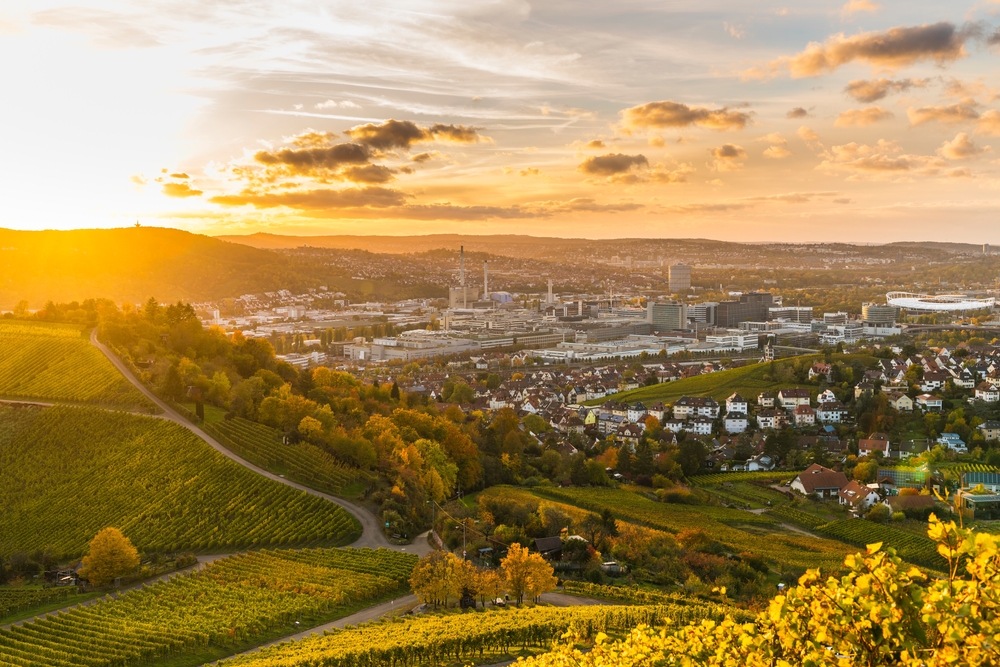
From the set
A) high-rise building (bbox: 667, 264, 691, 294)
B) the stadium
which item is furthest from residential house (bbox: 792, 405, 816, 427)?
high-rise building (bbox: 667, 264, 691, 294)

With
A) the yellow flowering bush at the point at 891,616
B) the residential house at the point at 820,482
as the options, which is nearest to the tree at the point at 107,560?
the yellow flowering bush at the point at 891,616

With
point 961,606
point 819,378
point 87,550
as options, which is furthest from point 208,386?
point 819,378

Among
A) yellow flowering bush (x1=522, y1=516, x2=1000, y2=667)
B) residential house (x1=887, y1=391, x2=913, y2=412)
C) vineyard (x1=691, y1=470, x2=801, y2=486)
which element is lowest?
vineyard (x1=691, y1=470, x2=801, y2=486)

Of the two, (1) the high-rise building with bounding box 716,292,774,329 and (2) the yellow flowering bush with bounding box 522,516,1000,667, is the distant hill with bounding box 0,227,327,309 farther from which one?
(2) the yellow flowering bush with bounding box 522,516,1000,667

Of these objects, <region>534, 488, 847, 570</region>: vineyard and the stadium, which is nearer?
<region>534, 488, 847, 570</region>: vineyard

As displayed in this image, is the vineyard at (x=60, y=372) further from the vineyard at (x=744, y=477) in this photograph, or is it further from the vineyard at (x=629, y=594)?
the vineyard at (x=744, y=477)

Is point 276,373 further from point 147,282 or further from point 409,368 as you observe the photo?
point 147,282

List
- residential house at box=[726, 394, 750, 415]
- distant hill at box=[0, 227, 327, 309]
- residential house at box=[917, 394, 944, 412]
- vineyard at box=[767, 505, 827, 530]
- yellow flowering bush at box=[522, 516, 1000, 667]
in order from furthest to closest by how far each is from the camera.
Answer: distant hill at box=[0, 227, 327, 309] → residential house at box=[726, 394, 750, 415] → residential house at box=[917, 394, 944, 412] → vineyard at box=[767, 505, 827, 530] → yellow flowering bush at box=[522, 516, 1000, 667]
